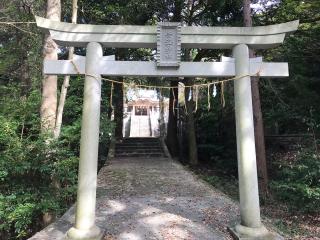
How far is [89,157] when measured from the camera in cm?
588

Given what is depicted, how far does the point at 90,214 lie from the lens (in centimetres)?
578

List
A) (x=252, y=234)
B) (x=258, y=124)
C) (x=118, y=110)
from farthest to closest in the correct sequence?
(x=118, y=110) < (x=258, y=124) < (x=252, y=234)

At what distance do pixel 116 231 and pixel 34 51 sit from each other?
20.8 feet

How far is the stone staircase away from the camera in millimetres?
17969

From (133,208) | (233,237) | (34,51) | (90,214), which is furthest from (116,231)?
(34,51)

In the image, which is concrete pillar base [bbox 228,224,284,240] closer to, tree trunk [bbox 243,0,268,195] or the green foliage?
the green foliage

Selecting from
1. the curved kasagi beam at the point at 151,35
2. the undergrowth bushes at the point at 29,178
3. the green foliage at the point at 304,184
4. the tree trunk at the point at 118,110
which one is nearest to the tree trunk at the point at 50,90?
the undergrowth bushes at the point at 29,178

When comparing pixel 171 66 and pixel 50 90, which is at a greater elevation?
pixel 50 90

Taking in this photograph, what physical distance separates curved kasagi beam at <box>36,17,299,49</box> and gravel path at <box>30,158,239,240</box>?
333cm

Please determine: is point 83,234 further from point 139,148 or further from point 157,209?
point 139,148

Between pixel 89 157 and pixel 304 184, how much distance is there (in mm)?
5027

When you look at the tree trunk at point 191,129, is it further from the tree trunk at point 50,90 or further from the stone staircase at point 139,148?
the tree trunk at point 50,90

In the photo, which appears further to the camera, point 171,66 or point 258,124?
point 258,124

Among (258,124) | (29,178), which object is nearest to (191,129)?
(258,124)
